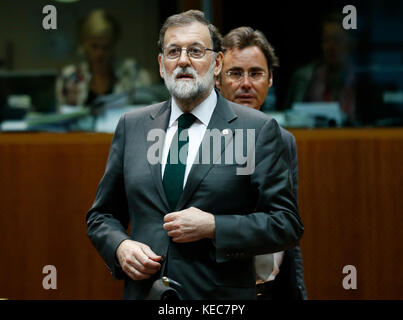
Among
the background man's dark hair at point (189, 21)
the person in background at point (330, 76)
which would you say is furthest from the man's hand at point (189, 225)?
the person in background at point (330, 76)

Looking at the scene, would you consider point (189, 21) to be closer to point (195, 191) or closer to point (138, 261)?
point (195, 191)

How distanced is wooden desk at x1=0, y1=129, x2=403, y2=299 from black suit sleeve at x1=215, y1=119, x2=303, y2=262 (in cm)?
141

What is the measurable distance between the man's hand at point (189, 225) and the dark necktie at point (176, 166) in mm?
92

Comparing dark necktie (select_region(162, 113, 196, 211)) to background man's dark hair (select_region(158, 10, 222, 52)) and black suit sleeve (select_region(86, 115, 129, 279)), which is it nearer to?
black suit sleeve (select_region(86, 115, 129, 279))

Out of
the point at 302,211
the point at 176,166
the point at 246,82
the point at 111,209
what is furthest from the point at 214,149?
the point at 302,211

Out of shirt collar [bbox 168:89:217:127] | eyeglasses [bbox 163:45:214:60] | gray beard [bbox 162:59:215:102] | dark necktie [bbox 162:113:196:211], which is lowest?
dark necktie [bbox 162:113:196:211]

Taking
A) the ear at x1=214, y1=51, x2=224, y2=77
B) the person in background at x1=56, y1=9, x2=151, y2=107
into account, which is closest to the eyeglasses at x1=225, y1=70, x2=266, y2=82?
the ear at x1=214, y1=51, x2=224, y2=77

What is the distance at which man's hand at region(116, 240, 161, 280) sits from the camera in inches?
78.7

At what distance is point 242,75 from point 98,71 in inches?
65.1

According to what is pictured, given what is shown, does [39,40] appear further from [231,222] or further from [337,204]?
[231,222]

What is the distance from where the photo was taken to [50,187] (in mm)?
3621

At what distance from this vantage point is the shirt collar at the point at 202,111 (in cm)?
219

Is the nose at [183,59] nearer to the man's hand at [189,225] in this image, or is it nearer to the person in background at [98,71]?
Result: the man's hand at [189,225]
